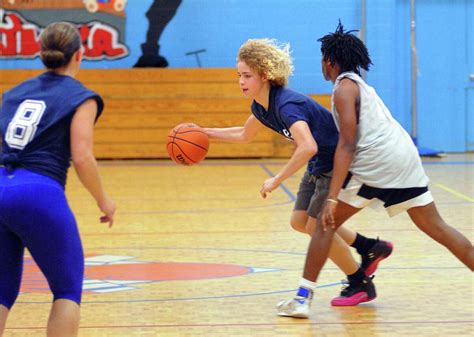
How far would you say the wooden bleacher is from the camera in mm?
15094

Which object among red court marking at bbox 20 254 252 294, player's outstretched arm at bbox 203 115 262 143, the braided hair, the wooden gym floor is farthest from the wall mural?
the braided hair

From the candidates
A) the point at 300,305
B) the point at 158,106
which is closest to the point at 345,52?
the point at 300,305

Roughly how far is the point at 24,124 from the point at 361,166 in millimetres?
1954

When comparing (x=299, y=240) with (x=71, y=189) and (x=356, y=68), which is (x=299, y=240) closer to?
(x=356, y=68)

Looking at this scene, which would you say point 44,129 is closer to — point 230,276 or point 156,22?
point 230,276

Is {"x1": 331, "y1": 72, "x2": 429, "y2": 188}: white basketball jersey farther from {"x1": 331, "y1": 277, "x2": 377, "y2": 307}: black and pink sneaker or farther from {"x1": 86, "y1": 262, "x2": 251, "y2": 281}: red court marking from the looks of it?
{"x1": 86, "y1": 262, "x2": 251, "y2": 281}: red court marking

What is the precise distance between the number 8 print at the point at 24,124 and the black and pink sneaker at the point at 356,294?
2442 millimetres

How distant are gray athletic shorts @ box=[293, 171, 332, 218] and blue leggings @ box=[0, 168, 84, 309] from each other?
1.90 m

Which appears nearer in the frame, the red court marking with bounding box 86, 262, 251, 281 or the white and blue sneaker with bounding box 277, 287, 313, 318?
the white and blue sneaker with bounding box 277, 287, 313, 318

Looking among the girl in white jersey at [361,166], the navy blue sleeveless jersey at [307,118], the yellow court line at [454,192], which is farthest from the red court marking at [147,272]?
the yellow court line at [454,192]

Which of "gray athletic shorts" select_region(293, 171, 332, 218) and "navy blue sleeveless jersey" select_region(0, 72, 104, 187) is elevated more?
"navy blue sleeveless jersey" select_region(0, 72, 104, 187)

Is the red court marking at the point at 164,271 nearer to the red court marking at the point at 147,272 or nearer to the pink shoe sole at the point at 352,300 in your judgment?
the red court marking at the point at 147,272

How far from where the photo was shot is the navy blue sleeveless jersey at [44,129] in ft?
11.6

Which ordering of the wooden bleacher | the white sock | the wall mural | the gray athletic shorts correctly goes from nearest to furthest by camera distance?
the white sock < the gray athletic shorts < the wooden bleacher < the wall mural
